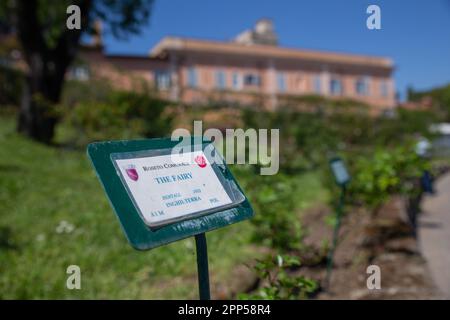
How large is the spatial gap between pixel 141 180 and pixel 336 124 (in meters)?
14.3

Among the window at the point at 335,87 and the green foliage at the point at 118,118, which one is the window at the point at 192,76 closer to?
the window at the point at 335,87

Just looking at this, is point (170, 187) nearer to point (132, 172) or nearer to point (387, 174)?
point (132, 172)

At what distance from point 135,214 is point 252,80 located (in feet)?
103

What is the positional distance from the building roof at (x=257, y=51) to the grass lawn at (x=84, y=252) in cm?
2345

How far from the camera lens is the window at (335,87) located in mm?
35312

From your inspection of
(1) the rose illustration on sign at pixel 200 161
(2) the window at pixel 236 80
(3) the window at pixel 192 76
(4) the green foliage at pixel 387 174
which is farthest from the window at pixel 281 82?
(1) the rose illustration on sign at pixel 200 161

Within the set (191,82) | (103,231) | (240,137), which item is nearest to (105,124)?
(103,231)

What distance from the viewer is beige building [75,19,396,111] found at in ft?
93.0

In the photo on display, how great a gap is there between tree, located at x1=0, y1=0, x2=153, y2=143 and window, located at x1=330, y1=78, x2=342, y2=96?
26.0m

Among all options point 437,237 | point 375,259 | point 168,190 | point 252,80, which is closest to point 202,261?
point 168,190

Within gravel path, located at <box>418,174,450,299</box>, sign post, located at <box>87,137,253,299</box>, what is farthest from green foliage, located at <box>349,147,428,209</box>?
sign post, located at <box>87,137,253,299</box>

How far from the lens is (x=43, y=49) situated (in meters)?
11.8

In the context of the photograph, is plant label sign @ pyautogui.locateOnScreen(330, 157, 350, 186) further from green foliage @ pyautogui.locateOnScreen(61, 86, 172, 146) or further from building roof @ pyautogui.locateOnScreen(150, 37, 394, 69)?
building roof @ pyautogui.locateOnScreen(150, 37, 394, 69)
